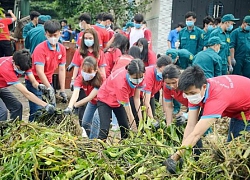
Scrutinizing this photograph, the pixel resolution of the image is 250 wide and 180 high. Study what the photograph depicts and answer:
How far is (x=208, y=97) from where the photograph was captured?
10.8 ft

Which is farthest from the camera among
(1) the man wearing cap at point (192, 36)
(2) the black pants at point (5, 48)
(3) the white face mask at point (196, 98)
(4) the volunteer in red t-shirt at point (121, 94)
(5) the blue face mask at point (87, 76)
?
(2) the black pants at point (5, 48)

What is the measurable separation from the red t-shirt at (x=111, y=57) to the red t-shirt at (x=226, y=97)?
9.94 feet

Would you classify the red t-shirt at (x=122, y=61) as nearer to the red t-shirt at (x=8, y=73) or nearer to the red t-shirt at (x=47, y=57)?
the red t-shirt at (x=47, y=57)

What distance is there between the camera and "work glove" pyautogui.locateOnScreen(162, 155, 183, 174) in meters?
2.80

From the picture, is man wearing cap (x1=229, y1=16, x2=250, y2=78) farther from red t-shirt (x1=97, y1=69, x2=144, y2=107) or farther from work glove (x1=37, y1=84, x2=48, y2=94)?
work glove (x1=37, y1=84, x2=48, y2=94)

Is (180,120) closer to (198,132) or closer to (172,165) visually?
(198,132)

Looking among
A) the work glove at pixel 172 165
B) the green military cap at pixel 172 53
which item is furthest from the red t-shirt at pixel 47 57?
the work glove at pixel 172 165

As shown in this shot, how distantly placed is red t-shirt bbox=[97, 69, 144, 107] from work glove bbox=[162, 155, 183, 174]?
1.62 m

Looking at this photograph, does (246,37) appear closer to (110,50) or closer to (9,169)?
(110,50)

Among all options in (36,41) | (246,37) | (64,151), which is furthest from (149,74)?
(246,37)

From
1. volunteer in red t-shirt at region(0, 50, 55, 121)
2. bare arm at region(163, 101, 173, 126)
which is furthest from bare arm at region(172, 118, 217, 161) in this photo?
volunteer in red t-shirt at region(0, 50, 55, 121)

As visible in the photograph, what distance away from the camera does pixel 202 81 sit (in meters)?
3.26

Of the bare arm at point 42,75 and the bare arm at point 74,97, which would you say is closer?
the bare arm at point 74,97

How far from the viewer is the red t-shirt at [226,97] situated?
319 centimetres
